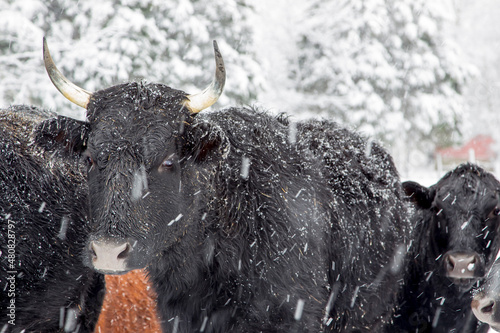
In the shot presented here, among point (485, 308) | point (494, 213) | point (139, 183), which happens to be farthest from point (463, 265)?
point (139, 183)

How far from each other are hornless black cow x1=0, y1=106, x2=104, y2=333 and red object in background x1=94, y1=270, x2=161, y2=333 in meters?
0.55

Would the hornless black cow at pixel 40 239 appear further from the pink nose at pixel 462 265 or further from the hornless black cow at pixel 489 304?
the pink nose at pixel 462 265

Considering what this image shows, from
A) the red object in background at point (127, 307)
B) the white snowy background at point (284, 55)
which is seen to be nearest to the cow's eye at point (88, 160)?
→ the red object in background at point (127, 307)

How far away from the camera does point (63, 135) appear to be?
12.4 feet

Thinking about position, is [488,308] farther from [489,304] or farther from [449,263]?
[449,263]

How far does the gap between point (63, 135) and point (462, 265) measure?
3621 mm

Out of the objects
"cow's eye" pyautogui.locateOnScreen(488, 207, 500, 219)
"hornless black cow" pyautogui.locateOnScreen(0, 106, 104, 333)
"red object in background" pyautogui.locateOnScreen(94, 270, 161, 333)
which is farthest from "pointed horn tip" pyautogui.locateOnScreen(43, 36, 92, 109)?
"cow's eye" pyautogui.locateOnScreen(488, 207, 500, 219)

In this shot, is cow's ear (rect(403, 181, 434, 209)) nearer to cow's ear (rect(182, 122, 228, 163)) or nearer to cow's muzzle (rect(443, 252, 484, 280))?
cow's muzzle (rect(443, 252, 484, 280))

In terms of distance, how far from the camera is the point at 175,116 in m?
3.60

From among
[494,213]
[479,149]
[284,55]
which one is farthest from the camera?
[479,149]

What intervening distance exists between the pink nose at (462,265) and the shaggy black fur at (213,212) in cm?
116

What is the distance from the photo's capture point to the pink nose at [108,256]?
3.01 metres

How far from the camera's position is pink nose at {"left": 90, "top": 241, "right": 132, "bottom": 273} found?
301 centimetres

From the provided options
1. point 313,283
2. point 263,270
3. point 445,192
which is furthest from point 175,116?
point 445,192
